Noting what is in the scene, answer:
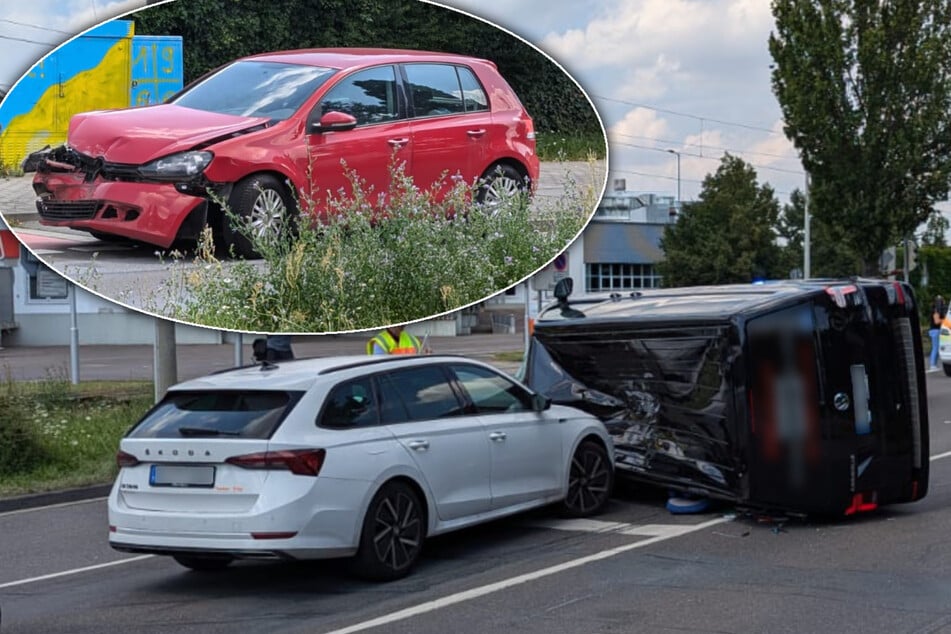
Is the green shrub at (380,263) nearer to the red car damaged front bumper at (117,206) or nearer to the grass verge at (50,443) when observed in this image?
the red car damaged front bumper at (117,206)

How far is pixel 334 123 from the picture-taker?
469cm

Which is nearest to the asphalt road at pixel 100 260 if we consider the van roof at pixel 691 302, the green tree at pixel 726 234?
the van roof at pixel 691 302

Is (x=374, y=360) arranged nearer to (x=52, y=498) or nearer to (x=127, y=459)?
(x=127, y=459)

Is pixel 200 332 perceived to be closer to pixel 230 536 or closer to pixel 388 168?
pixel 388 168

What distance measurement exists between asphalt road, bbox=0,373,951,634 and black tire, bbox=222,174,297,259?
2.77m

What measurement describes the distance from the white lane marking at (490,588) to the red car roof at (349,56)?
3.11 metres

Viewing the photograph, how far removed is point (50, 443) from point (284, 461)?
6.65 meters

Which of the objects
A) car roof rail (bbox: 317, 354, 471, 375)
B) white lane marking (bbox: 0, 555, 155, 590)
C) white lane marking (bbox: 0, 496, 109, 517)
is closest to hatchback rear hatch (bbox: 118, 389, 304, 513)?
car roof rail (bbox: 317, 354, 471, 375)

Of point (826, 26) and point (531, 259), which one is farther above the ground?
point (826, 26)

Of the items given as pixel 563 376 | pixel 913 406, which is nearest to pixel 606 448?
pixel 563 376

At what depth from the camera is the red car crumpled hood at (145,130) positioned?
4.41 meters

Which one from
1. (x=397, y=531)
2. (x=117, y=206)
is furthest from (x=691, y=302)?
(x=117, y=206)

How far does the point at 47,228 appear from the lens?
4543 millimetres

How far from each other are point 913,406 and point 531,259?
5.59m
